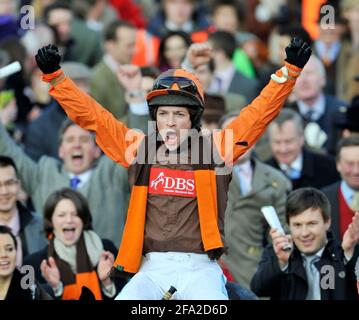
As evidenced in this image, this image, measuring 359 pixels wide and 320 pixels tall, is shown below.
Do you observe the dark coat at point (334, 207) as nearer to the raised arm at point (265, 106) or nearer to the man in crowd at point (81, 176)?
the man in crowd at point (81, 176)

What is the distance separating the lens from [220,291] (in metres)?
9.65

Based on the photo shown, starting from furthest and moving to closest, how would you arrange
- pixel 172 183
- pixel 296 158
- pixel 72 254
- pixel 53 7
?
pixel 53 7, pixel 296 158, pixel 72 254, pixel 172 183

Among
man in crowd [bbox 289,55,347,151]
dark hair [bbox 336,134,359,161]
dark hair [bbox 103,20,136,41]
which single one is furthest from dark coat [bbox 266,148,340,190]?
dark hair [bbox 103,20,136,41]

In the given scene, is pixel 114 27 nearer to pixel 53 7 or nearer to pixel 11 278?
pixel 53 7

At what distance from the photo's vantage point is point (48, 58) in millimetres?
9719

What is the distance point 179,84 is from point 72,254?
251cm

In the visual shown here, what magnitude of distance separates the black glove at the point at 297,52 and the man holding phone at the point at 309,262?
1612 mm

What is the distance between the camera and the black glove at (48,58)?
382 inches

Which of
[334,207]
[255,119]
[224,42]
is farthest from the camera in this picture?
[224,42]

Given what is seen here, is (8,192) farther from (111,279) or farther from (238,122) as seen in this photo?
(238,122)

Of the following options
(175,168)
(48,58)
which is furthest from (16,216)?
(48,58)

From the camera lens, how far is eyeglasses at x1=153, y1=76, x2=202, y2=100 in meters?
9.87

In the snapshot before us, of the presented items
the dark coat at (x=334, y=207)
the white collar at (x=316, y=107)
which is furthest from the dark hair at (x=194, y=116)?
the white collar at (x=316, y=107)
